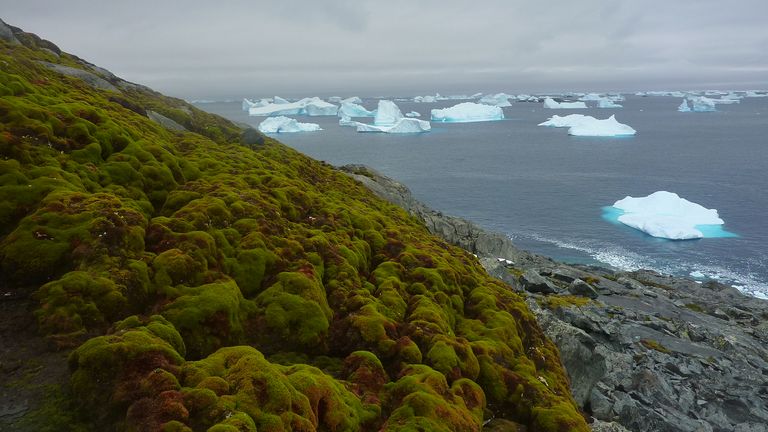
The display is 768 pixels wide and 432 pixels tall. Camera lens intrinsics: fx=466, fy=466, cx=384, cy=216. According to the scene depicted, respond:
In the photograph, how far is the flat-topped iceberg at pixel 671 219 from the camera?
80.2m

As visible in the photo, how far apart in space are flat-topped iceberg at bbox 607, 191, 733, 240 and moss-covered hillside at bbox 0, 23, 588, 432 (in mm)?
72114

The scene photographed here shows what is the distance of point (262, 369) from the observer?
1102 cm

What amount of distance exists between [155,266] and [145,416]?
19.2ft

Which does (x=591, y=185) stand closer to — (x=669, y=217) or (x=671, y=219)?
(x=669, y=217)

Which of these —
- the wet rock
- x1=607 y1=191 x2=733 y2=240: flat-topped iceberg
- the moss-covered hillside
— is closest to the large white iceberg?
x1=607 y1=191 x2=733 y2=240: flat-topped iceberg

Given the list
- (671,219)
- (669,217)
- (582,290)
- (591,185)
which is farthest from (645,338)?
→ (591,185)

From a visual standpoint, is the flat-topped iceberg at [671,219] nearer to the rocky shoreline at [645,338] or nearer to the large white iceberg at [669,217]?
the large white iceberg at [669,217]

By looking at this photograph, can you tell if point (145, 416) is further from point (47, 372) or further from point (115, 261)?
point (115, 261)

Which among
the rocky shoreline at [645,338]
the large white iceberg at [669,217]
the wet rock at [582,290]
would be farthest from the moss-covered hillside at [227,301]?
the large white iceberg at [669,217]

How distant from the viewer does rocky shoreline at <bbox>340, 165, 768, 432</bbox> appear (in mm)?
24828

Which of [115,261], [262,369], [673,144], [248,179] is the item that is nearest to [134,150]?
[248,179]

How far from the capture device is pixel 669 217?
82.8 m

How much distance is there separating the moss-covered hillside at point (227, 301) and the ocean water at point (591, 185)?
59893 mm

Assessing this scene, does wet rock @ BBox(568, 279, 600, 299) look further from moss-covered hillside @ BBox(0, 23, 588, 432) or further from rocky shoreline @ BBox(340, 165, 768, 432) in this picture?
moss-covered hillside @ BBox(0, 23, 588, 432)
